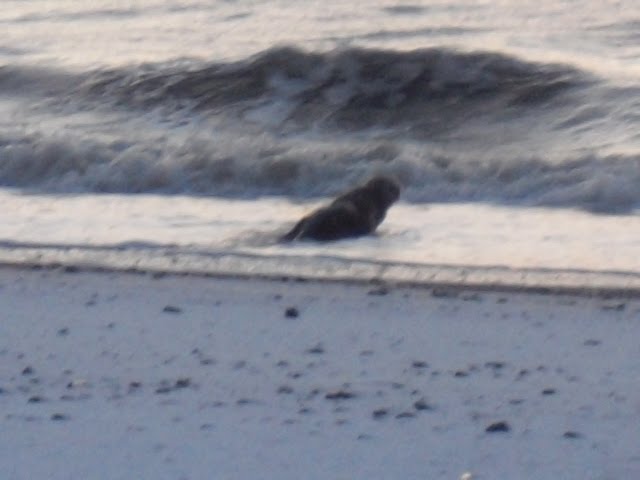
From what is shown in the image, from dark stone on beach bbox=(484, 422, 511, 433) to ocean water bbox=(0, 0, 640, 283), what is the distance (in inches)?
86.0

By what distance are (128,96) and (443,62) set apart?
2.47 metres

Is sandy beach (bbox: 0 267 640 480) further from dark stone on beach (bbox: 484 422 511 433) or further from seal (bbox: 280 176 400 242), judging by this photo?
seal (bbox: 280 176 400 242)

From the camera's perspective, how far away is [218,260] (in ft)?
23.4

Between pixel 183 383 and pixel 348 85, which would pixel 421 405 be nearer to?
pixel 183 383

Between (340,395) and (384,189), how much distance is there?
334cm

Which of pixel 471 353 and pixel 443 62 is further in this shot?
pixel 443 62

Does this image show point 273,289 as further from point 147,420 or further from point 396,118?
point 396,118

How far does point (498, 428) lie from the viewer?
4.43 m

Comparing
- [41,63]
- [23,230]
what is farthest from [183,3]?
[23,230]

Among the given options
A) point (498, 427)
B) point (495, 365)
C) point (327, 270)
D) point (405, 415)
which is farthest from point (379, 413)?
point (327, 270)

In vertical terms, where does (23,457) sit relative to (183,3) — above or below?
below

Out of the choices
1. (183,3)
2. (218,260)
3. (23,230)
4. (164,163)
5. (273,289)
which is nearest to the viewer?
(273,289)

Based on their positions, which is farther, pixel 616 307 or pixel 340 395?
pixel 616 307

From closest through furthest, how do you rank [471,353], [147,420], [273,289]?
[147,420] < [471,353] < [273,289]
